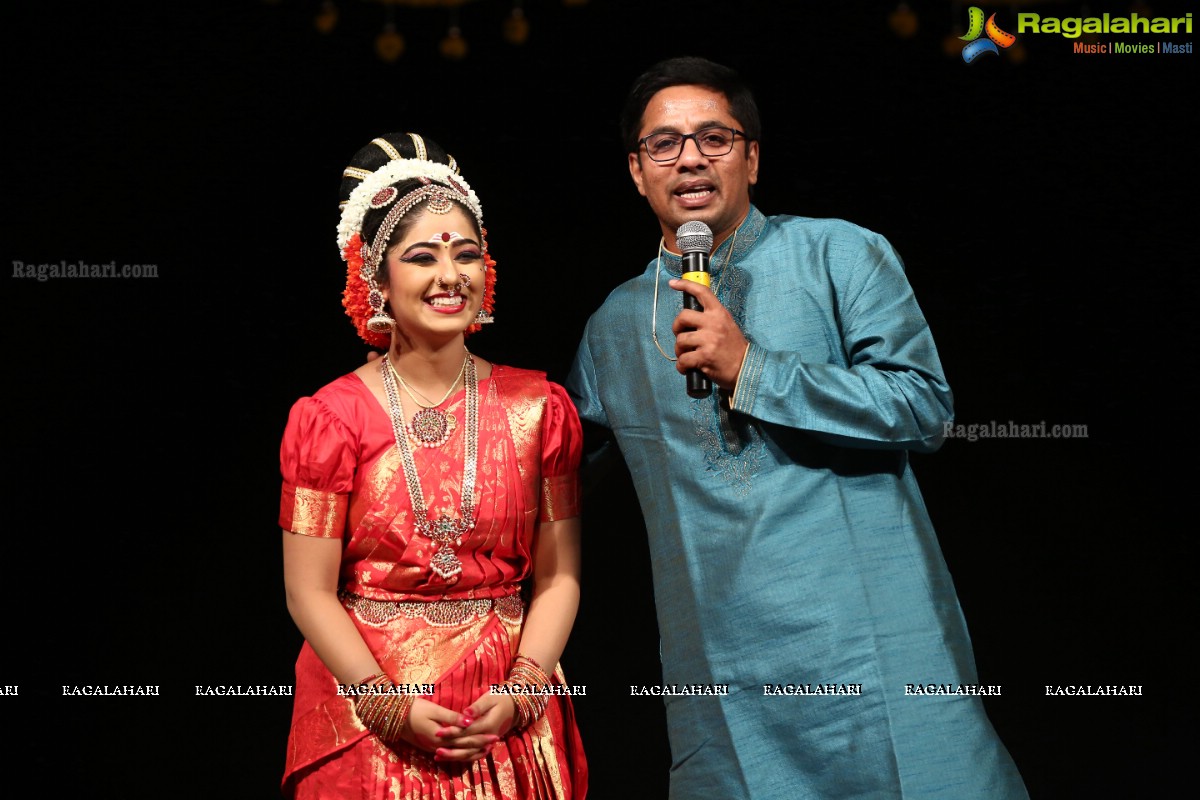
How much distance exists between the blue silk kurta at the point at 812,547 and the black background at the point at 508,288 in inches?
31.4

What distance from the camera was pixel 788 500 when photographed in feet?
8.36

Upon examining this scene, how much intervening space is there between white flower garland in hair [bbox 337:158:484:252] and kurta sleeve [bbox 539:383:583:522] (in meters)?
0.40

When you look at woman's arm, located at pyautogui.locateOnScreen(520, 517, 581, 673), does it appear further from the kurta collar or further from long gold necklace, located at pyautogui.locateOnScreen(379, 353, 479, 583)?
the kurta collar

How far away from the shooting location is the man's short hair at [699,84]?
2688 millimetres

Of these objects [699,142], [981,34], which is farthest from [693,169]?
[981,34]

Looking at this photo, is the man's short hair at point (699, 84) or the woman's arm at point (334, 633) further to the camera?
the man's short hair at point (699, 84)

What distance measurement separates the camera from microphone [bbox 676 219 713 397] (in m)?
2.38

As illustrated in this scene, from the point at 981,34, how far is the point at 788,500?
1.41 metres

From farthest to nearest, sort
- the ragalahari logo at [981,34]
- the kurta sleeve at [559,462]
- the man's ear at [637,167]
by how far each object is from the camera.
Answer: the ragalahari logo at [981,34] < the man's ear at [637,167] < the kurta sleeve at [559,462]

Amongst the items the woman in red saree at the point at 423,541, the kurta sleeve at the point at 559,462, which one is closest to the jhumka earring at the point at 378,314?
the woman in red saree at the point at 423,541

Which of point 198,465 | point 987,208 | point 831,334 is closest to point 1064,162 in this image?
point 987,208

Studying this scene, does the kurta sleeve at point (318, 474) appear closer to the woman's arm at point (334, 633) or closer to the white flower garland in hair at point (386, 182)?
the woman's arm at point (334, 633)

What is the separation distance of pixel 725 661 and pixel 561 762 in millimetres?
368

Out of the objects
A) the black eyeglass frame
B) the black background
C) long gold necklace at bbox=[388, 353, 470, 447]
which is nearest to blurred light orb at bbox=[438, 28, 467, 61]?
the black background
